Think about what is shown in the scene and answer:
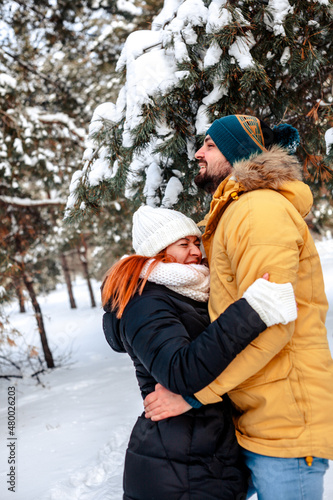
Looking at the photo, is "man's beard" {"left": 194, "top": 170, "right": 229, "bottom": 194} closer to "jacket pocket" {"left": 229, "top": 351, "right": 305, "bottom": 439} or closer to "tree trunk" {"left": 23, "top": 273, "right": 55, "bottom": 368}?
"jacket pocket" {"left": 229, "top": 351, "right": 305, "bottom": 439}

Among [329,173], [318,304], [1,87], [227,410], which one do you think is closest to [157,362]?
[227,410]

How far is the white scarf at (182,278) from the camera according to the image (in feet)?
5.55

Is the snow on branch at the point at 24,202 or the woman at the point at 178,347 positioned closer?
the woman at the point at 178,347

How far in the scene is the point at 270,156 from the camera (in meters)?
1.72

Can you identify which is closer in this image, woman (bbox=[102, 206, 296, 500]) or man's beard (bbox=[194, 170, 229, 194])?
woman (bbox=[102, 206, 296, 500])

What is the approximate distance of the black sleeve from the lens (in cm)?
139

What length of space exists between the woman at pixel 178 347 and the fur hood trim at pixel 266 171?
0.40 metres

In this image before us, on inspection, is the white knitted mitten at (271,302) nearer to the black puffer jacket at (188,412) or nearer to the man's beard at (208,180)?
the black puffer jacket at (188,412)

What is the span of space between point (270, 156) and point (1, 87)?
618 cm

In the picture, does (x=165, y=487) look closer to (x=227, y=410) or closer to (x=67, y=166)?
(x=227, y=410)

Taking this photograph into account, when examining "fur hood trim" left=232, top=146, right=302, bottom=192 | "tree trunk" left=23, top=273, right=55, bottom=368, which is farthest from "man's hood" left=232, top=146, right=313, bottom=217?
"tree trunk" left=23, top=273, right=55, bottom=368

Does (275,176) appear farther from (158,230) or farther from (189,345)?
(189,345)

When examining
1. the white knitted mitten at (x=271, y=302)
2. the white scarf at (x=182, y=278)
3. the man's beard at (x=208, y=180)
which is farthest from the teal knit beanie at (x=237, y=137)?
the white knitted mitten at (x=271, y=302)

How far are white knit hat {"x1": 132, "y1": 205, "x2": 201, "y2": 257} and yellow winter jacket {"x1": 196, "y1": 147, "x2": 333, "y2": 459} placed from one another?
25 cm
